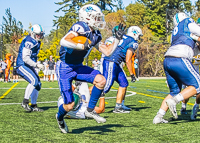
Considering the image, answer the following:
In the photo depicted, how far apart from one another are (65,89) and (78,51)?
577 millimetres

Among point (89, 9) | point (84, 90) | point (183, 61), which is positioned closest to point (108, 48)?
point (89, 9)

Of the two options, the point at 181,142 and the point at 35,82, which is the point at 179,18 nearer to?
the point at 181,142

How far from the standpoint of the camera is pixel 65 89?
4422mm

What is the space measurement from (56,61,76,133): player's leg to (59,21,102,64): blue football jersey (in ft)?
0.37

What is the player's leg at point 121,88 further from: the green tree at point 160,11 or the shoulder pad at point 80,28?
the green tree at point 160,11

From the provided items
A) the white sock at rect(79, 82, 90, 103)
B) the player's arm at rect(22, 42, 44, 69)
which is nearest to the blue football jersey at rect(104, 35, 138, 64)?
the white sock at rect(79, 82, 90, 103)

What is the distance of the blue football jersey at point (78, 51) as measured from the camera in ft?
14.3

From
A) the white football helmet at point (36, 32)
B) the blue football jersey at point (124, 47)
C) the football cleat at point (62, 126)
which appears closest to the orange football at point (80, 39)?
the football cleat at point (62, 126)

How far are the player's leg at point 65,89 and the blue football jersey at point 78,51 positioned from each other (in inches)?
4.4

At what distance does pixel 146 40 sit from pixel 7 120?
30.0 metres

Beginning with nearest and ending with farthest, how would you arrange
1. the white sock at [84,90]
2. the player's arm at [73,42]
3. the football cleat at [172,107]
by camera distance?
the player's arm at [73,42] < the football cleat at [172,107] < the white sock at [84,90]

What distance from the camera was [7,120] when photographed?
570 centimetres

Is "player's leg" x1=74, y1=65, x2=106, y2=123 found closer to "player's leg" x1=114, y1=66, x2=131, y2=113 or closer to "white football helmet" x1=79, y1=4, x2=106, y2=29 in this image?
"white football helmet" x1=79, y1=4, x2=106, y2=29

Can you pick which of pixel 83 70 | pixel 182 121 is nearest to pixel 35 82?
pixel 83 70
